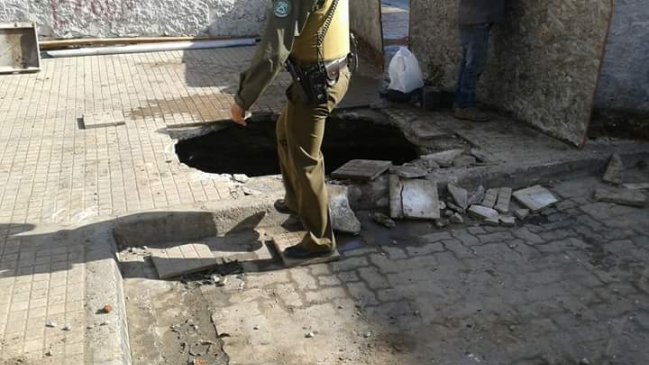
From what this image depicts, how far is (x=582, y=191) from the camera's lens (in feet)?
16.0

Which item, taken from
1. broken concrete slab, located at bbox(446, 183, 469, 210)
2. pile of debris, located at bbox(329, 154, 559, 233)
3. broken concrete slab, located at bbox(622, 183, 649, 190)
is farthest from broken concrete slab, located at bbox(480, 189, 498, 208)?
broken concrete slab, located at bbox(622, 183, 649, 190)

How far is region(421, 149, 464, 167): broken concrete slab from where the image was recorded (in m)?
5.09

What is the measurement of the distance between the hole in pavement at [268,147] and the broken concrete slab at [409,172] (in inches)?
35.1

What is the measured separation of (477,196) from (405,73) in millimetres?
2334

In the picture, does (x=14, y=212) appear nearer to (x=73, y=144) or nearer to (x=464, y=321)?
(x=73, y=144)

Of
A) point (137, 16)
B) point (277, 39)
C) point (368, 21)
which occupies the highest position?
point (277, 39)

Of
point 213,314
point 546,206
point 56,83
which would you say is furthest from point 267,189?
A: point 56,83

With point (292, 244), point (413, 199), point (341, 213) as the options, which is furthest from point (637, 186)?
point (292, 244)

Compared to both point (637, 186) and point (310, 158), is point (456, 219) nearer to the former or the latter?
point (310, 158)

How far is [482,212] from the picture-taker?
14.8ft

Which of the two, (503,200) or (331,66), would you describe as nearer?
(331,66)

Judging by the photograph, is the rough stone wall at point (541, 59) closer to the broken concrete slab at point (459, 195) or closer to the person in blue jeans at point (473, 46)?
the person in blue jeans at point (473, 46)

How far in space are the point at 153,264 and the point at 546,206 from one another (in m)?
2.90

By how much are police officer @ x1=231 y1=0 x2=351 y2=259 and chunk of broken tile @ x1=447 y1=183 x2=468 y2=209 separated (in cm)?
117
